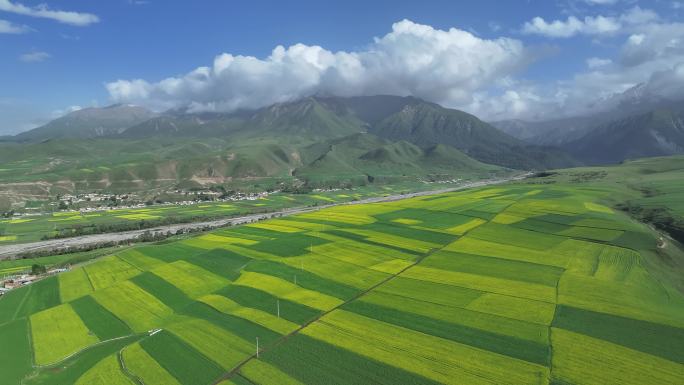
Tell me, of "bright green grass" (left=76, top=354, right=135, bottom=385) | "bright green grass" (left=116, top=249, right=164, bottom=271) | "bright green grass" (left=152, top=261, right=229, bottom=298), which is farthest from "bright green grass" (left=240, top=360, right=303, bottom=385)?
"bright green grass" (left=116, top=249, right=164, bottom=271)

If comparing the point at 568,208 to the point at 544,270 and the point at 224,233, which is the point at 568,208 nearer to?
the point at 544,270

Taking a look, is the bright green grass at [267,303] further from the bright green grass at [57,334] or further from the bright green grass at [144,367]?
the bright green grass at [57,334]

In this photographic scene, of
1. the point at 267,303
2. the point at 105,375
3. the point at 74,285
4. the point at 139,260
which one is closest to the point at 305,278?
the point at 267,303

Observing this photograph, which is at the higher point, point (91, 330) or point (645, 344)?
point (645, 344)

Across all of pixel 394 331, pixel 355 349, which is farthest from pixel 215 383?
pixel 394 331

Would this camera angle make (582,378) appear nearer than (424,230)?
Yes
